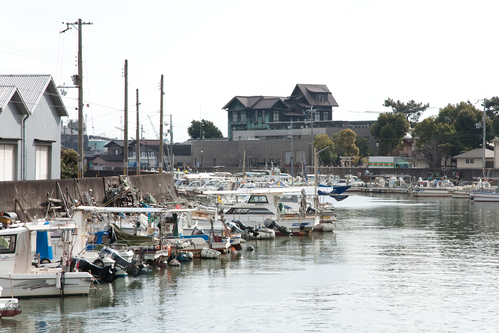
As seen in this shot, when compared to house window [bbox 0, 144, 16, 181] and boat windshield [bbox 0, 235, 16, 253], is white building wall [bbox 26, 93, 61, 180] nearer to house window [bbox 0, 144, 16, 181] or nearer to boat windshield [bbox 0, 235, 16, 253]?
house window [bbox 0, 144, 16, 181]

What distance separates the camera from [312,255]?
35.3m

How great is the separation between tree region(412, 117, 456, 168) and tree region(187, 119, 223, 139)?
213 feet

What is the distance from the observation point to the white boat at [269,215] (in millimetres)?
43469

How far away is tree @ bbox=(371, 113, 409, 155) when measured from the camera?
396ft

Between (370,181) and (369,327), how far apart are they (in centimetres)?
9563

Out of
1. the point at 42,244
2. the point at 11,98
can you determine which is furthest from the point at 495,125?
the point at 42,244

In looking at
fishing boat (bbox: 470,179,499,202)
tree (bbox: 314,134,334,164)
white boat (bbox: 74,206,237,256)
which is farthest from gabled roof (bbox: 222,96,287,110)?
white boat (bbox: 74,206,237,256)

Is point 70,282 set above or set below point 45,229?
below

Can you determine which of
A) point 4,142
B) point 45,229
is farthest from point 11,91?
point 45,229

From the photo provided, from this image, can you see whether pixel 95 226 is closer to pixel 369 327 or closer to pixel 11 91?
pixel 11 91

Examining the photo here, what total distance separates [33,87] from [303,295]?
26.5 meters

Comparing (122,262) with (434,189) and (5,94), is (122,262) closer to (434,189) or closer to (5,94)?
(5,94)

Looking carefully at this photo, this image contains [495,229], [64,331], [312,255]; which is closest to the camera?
[64,331]

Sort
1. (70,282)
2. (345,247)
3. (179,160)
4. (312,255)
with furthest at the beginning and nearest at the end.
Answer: (179,160)
(345,247)
(312,255)
(70,282)
